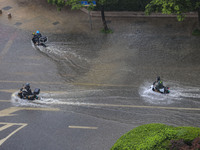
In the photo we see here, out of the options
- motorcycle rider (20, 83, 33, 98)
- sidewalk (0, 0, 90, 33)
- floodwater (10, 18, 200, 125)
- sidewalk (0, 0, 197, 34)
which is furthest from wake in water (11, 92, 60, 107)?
sidewalk (0, 0, 90, 33)

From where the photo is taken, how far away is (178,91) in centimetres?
1617

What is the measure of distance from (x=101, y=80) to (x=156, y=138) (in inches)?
344

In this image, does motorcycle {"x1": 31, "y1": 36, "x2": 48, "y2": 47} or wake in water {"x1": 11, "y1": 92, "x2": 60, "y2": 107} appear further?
motorcycle {"x1": 31, "y1": 36, "x2": 48, "y2": 47}

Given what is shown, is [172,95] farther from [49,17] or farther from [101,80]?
[49,17]

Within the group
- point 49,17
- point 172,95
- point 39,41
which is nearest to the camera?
point 172,95

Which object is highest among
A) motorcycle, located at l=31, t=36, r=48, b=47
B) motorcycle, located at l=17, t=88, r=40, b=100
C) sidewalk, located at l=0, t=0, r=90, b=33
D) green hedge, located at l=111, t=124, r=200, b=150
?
sidewalk, located at l=0, t=0, r=90, b=33

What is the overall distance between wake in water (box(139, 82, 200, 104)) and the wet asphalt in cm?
5

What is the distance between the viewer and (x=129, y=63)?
19.4m

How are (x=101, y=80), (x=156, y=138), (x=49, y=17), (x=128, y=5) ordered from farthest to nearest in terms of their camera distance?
(x=49, y=17) → (x=128, y=5) → (x=101, y=80) → (x=156, y=138)

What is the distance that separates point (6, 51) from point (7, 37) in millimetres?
2334

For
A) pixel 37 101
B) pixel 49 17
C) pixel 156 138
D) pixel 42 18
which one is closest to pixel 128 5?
pixel 49 17

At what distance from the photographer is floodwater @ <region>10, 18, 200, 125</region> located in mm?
16078

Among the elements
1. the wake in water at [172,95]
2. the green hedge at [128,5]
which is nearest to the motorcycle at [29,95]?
the wake in water at [172,95]

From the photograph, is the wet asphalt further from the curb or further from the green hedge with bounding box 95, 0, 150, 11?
the green hedge with bounding box 95, 0, 150, 11
